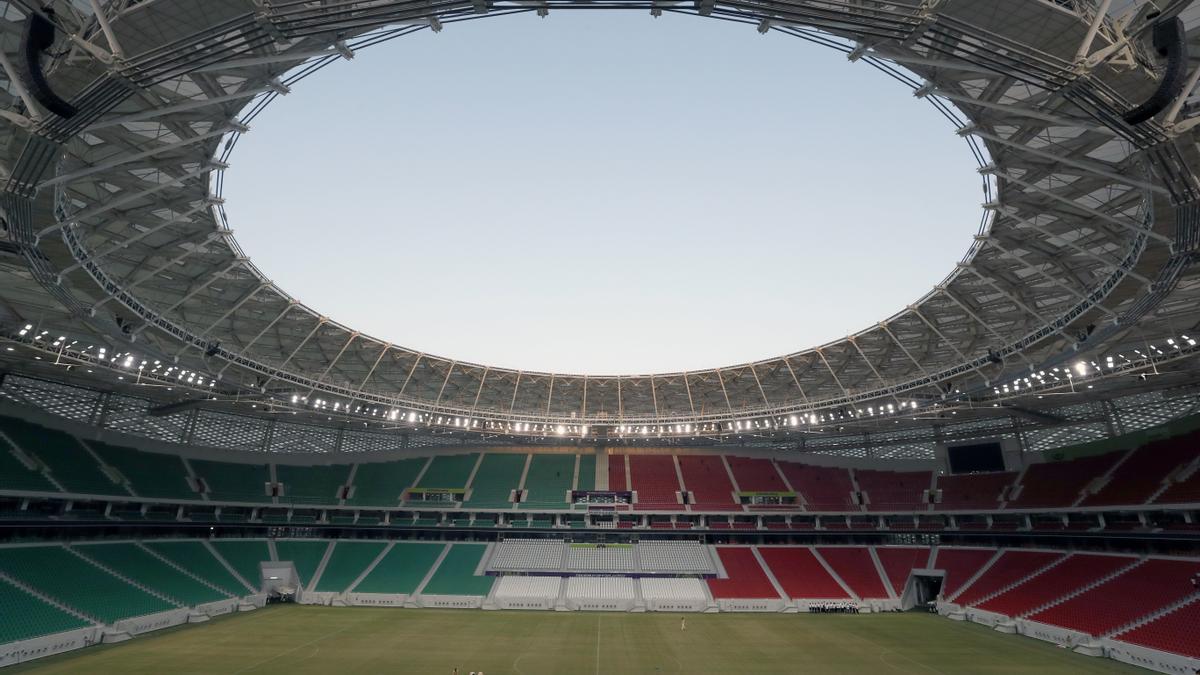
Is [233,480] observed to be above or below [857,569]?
above

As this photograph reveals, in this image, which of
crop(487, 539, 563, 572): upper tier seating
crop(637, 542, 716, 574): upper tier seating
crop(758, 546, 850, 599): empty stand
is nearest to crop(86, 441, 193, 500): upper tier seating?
→ crop(487, 539, 563, 572): upper tier seating

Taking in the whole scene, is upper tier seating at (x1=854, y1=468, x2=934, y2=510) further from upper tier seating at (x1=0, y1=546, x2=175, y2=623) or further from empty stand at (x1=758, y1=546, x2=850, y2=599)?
upper tier seating at (x1=0, y1=546, x2=175, y2=623)

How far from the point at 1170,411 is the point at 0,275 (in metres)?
75.4

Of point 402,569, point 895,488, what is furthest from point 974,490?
point 402,569

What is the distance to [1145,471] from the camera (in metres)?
43.3

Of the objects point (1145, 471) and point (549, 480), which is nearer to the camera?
point (1145, 471)

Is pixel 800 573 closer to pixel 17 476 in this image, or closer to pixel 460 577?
pixel 460 577

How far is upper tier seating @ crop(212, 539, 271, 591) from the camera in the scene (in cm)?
4884

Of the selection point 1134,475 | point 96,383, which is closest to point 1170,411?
point 1134,475

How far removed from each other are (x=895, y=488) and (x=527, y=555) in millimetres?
37833

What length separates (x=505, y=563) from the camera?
53.7m

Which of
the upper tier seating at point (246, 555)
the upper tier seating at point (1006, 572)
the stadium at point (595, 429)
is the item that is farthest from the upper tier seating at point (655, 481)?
the upper tier seating at point (246, 555)

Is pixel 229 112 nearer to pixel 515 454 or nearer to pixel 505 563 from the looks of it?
pixel 505 563

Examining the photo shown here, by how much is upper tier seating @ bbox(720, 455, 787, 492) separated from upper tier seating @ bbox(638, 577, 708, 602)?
44.5ft
